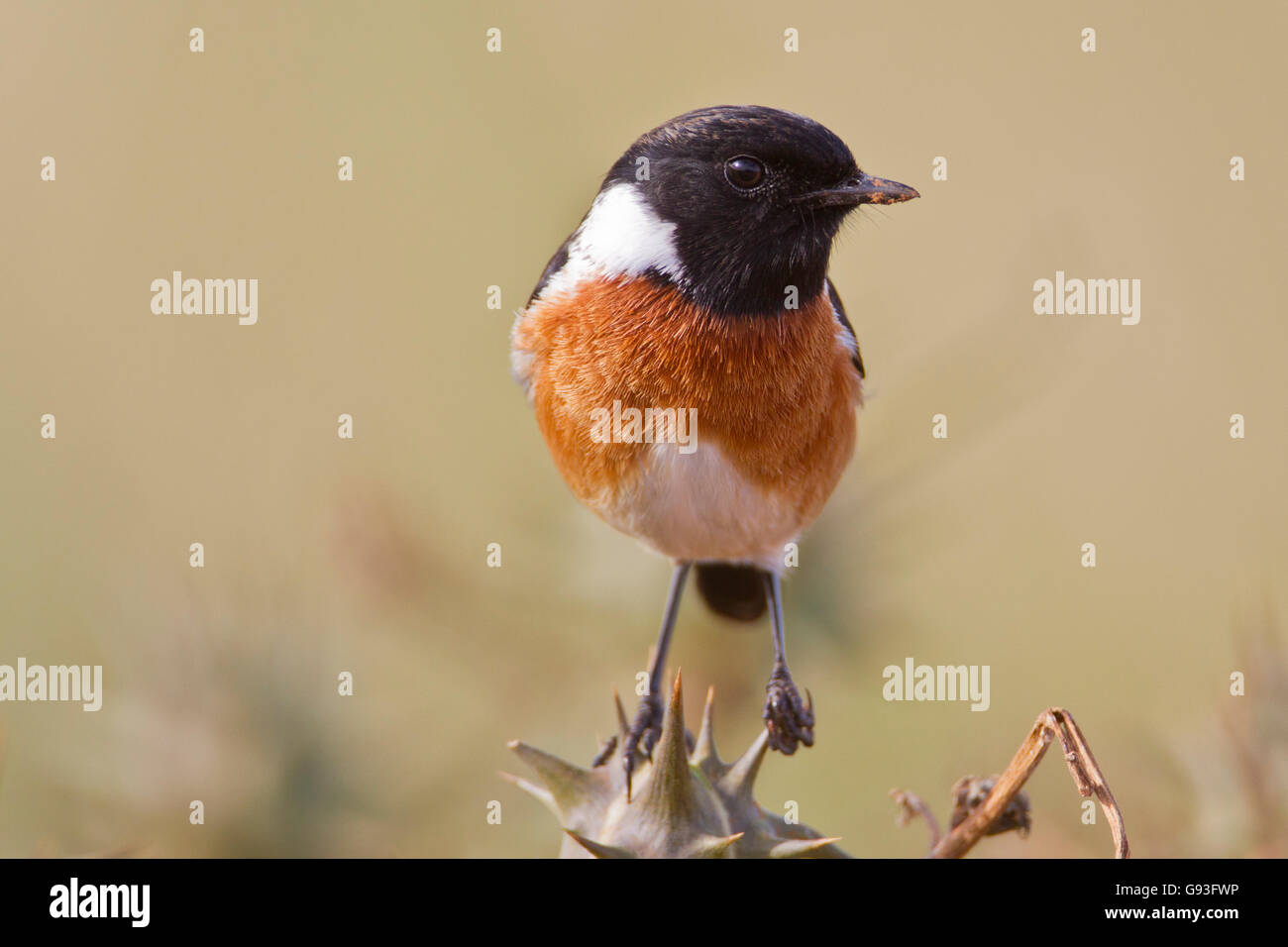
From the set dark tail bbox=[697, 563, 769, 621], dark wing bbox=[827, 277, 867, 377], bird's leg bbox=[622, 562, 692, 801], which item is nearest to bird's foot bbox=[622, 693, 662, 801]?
bird's leg bbox=[622, 562, 692, 801]

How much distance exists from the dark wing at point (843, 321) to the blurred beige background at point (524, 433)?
118 mm

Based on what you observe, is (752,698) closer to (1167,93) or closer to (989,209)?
(989,209)

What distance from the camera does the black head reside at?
3510 millimetres

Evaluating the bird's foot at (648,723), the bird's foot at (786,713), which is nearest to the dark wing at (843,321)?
the bird's foot at (786,713)

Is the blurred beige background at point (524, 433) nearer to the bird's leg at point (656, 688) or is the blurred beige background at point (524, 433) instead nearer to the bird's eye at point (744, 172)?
the bird's leg at point (656, 688)

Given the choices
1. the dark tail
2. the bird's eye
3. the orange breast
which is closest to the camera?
the bird's eye

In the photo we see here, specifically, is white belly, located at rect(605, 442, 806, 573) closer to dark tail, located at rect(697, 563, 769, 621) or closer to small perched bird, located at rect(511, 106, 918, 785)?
small perched bird, located at rect(511, 106, 918, 785)

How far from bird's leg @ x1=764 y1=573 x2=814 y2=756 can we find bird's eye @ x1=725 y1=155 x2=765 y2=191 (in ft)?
5.04

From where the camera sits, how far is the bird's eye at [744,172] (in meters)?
3.56

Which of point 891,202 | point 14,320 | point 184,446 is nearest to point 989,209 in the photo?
point 891,202

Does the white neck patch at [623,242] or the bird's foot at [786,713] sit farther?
the bird's foot at [786,713]

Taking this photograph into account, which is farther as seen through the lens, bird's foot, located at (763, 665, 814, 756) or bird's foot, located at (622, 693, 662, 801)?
bird's foot, located at (622, 693, 662, 801)

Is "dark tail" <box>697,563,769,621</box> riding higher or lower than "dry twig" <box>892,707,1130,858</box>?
higher

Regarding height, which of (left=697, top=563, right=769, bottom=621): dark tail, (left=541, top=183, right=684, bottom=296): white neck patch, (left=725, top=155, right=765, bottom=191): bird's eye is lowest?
(left=697, top=563, right=769, bottom=621): dark tail
